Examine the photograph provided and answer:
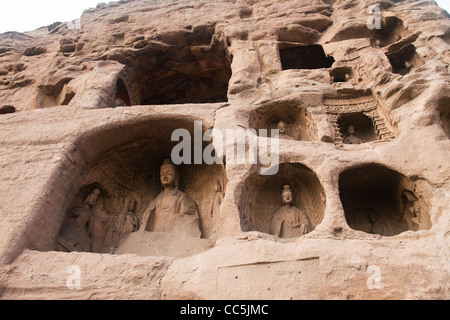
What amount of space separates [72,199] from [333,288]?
4169 mm

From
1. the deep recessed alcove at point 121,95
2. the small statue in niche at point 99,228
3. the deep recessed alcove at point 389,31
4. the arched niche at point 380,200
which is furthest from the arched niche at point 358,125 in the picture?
the deep recessed alcove at point 121,95

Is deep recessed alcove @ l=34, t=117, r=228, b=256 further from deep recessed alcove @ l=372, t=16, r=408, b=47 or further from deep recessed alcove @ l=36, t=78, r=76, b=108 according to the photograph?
deep recessed alcove @ l=372, t=16, r=408, b=47

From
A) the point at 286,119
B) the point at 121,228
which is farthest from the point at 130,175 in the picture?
the point at 286,119

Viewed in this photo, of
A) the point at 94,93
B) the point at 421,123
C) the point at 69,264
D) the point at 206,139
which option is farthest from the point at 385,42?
the point at 69,264

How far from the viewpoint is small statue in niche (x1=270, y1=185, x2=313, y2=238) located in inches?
201

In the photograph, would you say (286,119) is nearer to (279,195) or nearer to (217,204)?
(279,195)

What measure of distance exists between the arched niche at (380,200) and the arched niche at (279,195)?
1.46ft

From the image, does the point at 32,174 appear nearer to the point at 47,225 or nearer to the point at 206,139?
the point at 47,225

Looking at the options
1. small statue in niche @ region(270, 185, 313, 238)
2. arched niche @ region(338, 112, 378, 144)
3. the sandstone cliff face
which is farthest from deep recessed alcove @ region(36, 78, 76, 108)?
arched niche @ region(338, 112, 378, 144)

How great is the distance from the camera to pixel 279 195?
18.4ft

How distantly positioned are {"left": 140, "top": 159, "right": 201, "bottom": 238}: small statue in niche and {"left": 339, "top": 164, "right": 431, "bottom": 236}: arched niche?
7.50 feet

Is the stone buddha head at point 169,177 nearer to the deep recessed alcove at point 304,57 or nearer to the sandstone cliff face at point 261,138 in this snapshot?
the sandstone cliff face at point 261,138

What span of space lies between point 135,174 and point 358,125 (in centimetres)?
407

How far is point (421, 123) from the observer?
17.2 feet
